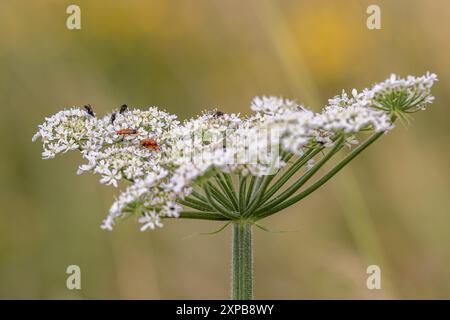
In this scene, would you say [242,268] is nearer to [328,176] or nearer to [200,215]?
[200,215]

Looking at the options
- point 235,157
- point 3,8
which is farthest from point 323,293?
point 3,8

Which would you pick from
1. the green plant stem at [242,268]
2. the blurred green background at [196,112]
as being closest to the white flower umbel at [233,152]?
the green plant stem at [242,268]

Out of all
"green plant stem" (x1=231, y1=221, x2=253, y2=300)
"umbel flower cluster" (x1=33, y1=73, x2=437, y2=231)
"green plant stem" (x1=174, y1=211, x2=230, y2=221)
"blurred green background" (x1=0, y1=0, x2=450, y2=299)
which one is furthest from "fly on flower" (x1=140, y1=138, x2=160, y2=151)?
"blurred green background" (x1=0, y1=0, x2=450, y2=299)

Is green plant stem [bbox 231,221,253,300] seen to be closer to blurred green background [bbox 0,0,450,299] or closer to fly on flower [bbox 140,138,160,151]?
fly on flower [bbox 140,138,160,151]

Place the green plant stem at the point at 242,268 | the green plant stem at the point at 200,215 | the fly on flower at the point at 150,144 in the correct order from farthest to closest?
the fly on flower at the point at 150,144 < the green plant stem at the point at 242,268 < the green plant stem at the point at 200,215

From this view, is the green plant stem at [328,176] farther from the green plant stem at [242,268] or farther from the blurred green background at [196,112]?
the blurred green background at [196,112]

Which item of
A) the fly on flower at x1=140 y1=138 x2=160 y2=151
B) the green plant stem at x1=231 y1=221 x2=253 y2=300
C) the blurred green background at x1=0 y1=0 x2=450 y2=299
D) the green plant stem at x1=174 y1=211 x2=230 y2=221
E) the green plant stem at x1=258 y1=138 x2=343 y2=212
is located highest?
the blurred green background at x1=0 y1=0 x2=450 y2=299
